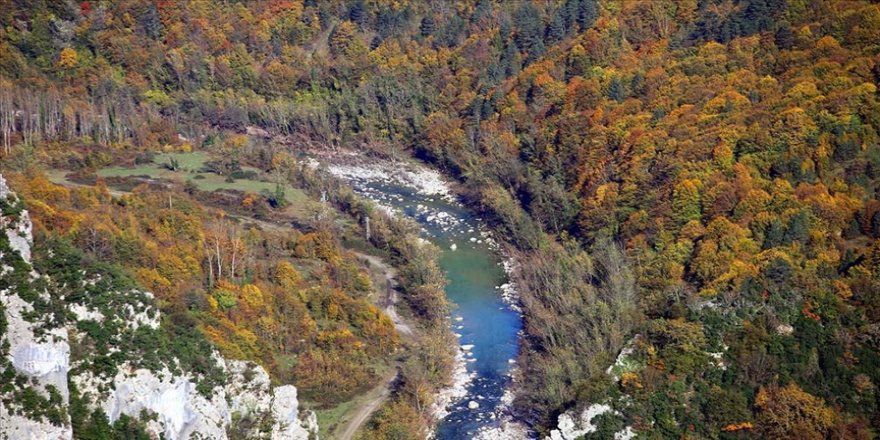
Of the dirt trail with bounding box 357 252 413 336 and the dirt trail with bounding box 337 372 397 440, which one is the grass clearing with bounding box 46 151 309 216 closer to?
the dirt trail with bounding box 357 252 413 336

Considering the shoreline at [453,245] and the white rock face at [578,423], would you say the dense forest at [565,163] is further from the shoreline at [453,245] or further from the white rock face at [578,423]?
the shoreline at [453,245]

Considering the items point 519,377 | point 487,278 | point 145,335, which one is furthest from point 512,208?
point 145,335

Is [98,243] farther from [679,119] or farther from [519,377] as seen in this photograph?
[679,119]

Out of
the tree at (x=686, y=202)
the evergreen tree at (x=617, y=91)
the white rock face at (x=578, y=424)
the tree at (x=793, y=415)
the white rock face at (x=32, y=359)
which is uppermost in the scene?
the white rock face at (x=32, y=359)

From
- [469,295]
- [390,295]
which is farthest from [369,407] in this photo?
[469,295]

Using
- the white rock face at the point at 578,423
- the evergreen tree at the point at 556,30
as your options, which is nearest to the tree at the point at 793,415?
the white rock face at the point at 578,423

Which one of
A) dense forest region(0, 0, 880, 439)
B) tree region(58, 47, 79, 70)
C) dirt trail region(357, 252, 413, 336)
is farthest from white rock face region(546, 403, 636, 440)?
tree region(58, 47, 79, 70)

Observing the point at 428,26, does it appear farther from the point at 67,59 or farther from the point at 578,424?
the point at 578,424
